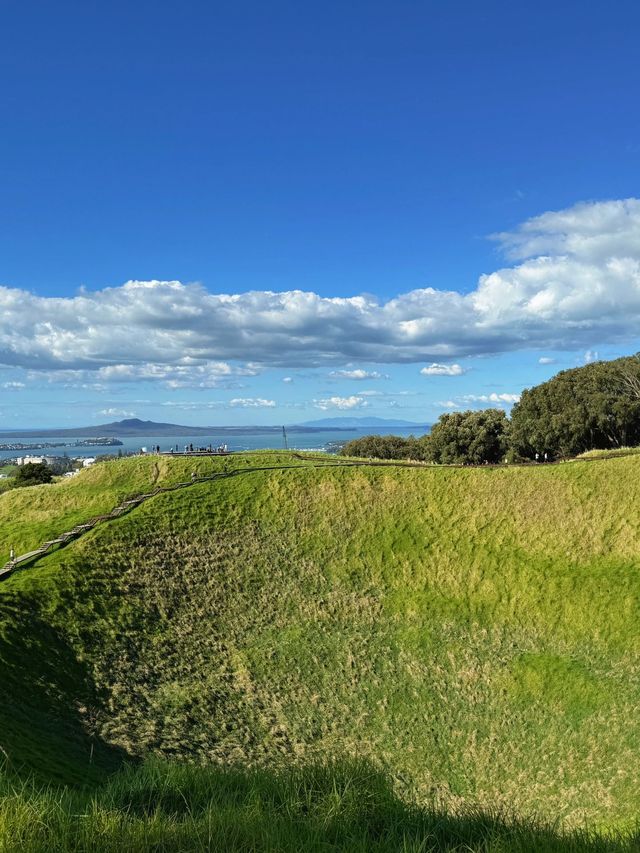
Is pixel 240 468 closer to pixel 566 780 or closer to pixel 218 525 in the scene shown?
pixel 218 525

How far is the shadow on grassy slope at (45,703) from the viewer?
53.7 feet

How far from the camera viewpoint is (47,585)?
28.2 meters

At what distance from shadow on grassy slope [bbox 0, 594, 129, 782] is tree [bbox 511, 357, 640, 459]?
64761 mm

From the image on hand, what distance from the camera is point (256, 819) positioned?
23.9ft

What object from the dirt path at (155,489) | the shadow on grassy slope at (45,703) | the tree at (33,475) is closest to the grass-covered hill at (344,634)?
the shadow on grassy slope at (45,703)

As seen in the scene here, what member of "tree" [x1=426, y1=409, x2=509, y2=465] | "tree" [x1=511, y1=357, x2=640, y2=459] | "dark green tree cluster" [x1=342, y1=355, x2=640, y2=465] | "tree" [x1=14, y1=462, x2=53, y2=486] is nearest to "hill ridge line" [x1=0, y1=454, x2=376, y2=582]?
"dark green tree cluster" [x1=342, y1=355, x2=640, y2=465]

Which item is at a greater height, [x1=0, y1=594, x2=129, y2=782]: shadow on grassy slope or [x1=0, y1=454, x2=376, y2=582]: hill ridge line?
[x1=0, y1=454, x2=376, y2=582]: hill ridge line

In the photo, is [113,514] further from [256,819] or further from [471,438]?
[471,438]

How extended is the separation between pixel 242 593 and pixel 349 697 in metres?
9.15

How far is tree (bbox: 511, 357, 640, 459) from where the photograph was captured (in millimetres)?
71625

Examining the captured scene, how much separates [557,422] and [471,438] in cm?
1486

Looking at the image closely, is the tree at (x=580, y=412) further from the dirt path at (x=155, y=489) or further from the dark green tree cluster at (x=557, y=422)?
the dirt path at (x=155, y=489)

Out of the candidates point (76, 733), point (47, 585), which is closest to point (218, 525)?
point (47, 585)

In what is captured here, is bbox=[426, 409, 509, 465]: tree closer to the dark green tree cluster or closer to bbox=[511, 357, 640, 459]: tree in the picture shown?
the dark green tree cluster
